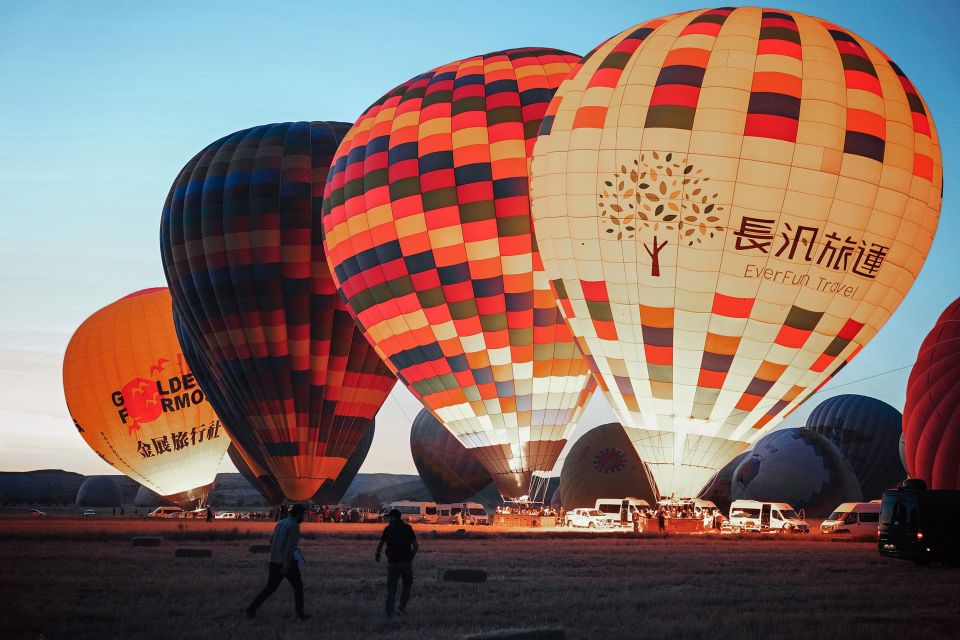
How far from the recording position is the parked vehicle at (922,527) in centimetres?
1507

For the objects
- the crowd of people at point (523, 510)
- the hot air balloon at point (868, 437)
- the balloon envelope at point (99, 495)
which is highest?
the hot air balloon at point (868, 437)

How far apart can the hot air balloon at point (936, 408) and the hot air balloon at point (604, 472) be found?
16832 mm

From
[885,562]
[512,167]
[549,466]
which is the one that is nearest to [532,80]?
[512,167]

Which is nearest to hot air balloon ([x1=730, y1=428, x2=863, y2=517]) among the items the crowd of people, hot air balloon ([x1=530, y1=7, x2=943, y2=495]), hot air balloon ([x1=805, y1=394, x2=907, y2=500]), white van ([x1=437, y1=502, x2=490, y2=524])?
hot air balloon ([x1=805, y1=394, x2=907, y2=500])

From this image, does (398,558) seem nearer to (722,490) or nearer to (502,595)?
(502,595)

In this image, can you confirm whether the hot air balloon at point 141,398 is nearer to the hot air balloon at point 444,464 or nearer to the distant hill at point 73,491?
the hot air balloon at point 444,464

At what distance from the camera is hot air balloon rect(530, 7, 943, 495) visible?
18844mm

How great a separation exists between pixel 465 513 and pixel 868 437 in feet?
63.0

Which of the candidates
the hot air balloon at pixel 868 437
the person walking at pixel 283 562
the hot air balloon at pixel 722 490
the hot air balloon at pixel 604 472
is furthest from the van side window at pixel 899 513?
the hot air balloon at pixel 868 437

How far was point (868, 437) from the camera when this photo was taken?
4531cm

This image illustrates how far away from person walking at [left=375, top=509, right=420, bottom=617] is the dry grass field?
217mm

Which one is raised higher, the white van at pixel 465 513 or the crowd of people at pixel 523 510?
the crowd of people at pixel 523 510

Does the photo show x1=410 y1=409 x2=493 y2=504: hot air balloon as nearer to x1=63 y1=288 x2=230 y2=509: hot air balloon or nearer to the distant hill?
x1=63 y1=288 x2=230 y2=509: hot air balloon

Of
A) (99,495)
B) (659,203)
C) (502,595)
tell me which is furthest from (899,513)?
(99,495)
